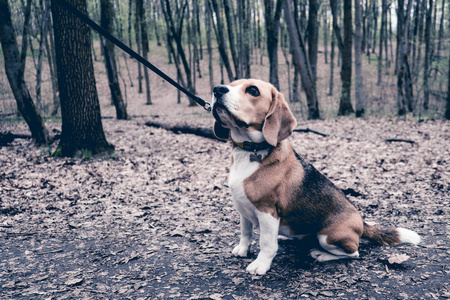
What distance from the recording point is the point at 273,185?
10.1 feet

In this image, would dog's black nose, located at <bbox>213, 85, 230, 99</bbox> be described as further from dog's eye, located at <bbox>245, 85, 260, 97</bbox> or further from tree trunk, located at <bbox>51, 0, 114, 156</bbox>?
tree trunk, located at <bbox>51, 0, 114, 156</bbox>

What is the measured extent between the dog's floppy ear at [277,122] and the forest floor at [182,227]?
136 cm

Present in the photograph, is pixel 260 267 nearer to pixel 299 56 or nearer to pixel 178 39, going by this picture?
pixel 299 56

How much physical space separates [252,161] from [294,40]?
1229 cm

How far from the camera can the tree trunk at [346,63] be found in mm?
15047

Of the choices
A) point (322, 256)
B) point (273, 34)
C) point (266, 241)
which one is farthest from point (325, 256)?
point (273, 34)

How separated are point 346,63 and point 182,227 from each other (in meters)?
14.0

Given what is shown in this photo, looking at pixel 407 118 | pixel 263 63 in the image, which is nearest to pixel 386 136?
pixel 407 118

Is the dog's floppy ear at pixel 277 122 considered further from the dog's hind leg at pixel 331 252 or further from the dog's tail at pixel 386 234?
the dog's tail at pixel 386 234

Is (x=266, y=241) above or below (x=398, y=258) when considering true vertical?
above

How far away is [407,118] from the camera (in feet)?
46.9

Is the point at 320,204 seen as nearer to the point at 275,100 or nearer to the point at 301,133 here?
the point at 275,100

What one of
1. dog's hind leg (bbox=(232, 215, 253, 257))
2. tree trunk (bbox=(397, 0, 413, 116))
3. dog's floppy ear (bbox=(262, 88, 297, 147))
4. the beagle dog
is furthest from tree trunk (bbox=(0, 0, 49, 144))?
tree trunk (bbox=(397, 0, 413, 116))

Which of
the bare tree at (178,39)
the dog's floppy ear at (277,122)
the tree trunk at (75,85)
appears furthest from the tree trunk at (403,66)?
the dog's floppy ear at (277,122)
